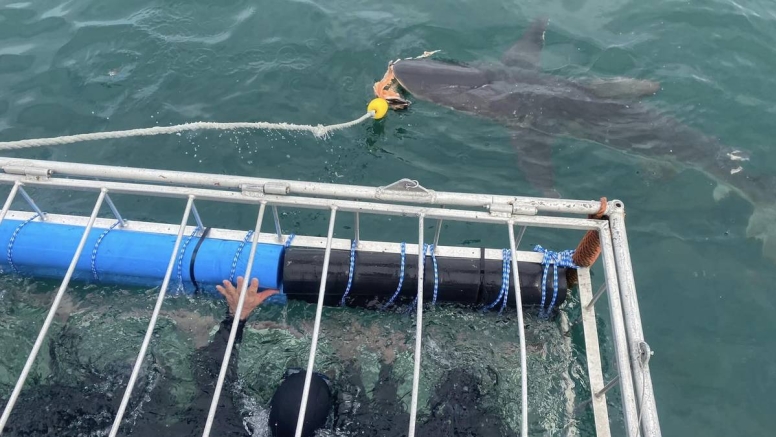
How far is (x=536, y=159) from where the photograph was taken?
21.0 feet

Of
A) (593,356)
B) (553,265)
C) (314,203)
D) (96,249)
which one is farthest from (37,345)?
(593,356)

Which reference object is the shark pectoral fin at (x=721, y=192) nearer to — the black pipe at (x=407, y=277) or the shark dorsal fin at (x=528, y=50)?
the shark dorsal fin at (x=528, y=50)

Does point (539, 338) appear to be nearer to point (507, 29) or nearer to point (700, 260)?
point (700, 260)

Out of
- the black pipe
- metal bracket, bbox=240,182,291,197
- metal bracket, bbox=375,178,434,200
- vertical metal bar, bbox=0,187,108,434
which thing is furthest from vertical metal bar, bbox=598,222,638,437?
vertical metal bar, bbox=0,187,108,434

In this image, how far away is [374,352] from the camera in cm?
453

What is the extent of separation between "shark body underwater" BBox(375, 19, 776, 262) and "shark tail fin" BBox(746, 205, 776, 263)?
0.15m

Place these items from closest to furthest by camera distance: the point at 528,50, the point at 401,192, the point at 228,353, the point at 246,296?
the point at 228,353, the point at 401,192, the point at 246,296, the point at 528,50

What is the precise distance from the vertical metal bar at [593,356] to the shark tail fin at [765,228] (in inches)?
97.1

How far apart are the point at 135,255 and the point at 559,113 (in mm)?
5005

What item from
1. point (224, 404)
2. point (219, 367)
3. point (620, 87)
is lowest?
point (224, 404)

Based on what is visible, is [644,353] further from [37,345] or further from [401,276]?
[37,345]

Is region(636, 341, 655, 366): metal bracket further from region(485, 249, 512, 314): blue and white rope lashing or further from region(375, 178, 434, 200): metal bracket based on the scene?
region(375, 178, 434, 200): metal bracket

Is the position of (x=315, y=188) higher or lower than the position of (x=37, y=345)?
higher

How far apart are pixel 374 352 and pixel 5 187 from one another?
4.61m
